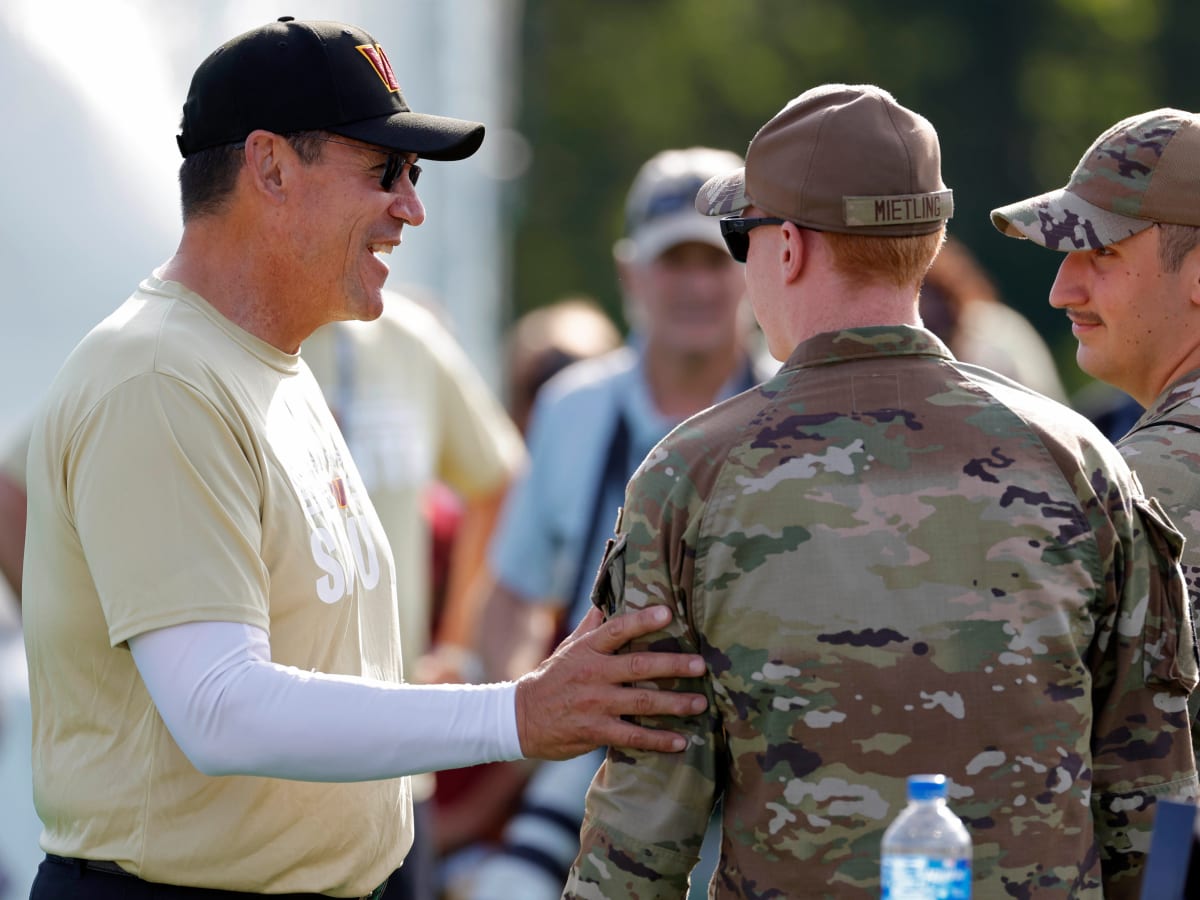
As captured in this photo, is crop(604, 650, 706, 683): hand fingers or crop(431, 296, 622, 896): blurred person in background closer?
crop(604, 650, 706, 683): hand fingers

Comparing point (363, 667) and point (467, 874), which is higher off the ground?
point (363, 667)

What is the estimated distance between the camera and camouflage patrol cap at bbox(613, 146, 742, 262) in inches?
229

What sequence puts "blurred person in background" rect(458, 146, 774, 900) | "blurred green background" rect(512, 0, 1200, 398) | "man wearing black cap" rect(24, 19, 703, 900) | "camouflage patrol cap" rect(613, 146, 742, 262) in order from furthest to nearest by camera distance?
"blurred green background" rect(512, 0, 1200, 398) → "camouflage patrol cap" rect(613, 146, 742, 262) → "blurred person in background" rect(458, 146, 774, 900) → "man wearing black cap" rect(24, 19, 703, 900)

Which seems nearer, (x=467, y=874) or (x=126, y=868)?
(x=126, y=868)

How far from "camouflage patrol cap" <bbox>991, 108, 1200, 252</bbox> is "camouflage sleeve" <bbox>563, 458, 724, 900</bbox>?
3.24ft

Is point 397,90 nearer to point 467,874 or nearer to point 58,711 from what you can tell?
point 58,711

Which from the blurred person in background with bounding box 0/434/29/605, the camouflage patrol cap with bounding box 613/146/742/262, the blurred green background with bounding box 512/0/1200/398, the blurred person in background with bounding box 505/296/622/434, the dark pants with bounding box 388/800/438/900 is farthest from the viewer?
the blurred green background with bounding box 512/0/1200/398

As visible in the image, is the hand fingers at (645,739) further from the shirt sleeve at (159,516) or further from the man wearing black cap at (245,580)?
the shirt sleeve at (159,516)

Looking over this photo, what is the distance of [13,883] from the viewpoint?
507 cm

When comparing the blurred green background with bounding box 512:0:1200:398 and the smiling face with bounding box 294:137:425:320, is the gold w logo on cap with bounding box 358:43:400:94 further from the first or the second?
the blurred green background with bounding box 512:0:1200:398

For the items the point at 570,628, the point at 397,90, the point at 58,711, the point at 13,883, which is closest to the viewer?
the point at 58,711

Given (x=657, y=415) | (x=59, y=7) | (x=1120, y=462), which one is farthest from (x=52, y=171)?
(x=1120, y=462)

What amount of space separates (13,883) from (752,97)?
19532 mm

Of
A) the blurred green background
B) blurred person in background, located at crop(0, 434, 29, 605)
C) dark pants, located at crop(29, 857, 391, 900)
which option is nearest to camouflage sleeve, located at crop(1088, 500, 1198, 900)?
dark pants, located at crop(29, 857, 391, 900)
